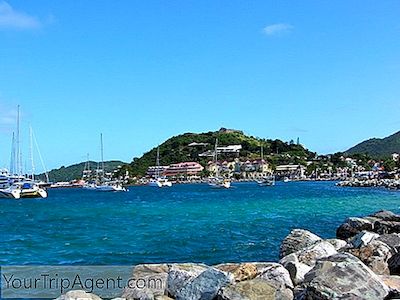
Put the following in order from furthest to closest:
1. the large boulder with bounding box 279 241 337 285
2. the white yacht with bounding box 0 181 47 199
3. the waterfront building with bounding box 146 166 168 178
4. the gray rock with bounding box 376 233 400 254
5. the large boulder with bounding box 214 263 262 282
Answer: the waterfront building with bounding box 146 166 168 178 < the white yacht with bounding box 0 181 47 199 < the gray rock with bounding box 376 233 400 254 < the large boulder with bounding box 279 241 337 285 < the large boulder with bounding box 214 263 262 282

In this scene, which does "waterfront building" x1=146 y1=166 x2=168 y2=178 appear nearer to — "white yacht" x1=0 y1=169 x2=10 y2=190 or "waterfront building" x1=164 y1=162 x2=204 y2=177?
"waterfront building" x1=164 y1=162 x2=204 y2=177

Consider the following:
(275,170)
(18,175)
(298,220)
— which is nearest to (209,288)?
(298,220)

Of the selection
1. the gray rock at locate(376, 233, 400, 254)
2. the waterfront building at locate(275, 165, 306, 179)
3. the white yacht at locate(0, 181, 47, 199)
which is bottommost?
the gray rock at locate(376, 233, 400, 254)

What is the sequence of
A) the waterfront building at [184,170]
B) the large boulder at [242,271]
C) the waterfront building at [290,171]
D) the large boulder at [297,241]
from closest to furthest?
A: the large boulder at [242,271] → the large boulder at [297,241] → the waterfront building at [184,170] → the waterfront building at [290,171]

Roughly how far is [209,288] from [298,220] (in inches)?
972

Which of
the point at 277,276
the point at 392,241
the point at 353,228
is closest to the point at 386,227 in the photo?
the point at 353,228

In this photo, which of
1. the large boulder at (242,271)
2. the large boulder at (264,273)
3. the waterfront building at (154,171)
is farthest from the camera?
the waterfront building at (154,171)

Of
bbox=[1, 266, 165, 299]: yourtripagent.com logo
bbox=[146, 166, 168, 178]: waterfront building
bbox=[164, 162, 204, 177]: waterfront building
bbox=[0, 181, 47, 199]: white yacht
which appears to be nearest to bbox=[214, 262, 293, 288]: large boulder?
bbox=[1, 266, 165, 299]: yourtripagent.com logo

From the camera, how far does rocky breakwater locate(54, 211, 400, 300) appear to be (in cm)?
782

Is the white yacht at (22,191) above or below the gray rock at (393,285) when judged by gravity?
above

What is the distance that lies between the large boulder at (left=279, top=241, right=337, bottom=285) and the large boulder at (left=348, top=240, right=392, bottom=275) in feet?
2.20

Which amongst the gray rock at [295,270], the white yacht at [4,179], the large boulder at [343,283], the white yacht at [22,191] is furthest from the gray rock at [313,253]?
the white yacht at [4,179]

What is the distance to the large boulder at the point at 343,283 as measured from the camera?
7.62 m

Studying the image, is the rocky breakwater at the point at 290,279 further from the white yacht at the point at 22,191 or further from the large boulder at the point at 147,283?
the white yacht at the point at 22,191
